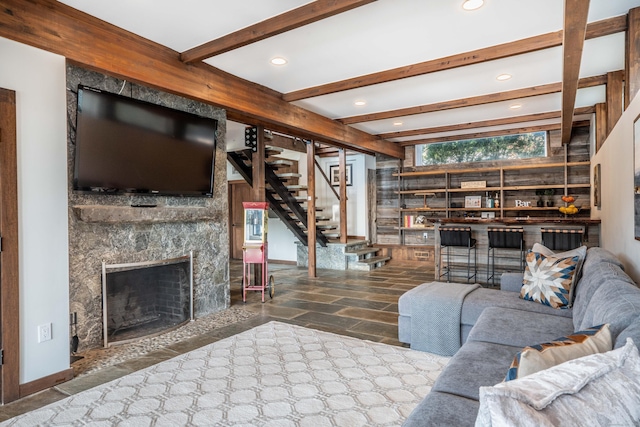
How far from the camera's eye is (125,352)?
327cm

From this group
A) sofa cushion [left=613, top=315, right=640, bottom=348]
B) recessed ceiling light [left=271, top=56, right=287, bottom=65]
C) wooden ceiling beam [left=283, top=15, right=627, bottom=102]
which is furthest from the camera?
recessed ceiling light [left=271, top=56, right=287, bottom=65]

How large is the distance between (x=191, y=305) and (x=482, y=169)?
238 inches

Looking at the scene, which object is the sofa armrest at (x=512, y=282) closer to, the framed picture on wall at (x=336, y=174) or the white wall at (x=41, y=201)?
the white wall at (x=41, y=201)

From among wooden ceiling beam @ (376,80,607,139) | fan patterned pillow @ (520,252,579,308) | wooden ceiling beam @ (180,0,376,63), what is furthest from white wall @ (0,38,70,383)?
wooden ceiling beam @ (376,80,607,139)

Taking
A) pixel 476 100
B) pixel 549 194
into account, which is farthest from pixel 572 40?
pixel 549 194

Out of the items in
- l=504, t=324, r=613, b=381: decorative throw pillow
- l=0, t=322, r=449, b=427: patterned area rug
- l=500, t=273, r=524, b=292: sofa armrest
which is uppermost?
l=504, t=324, r=613, b=381: decorative throw pillow

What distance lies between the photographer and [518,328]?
2348 mm

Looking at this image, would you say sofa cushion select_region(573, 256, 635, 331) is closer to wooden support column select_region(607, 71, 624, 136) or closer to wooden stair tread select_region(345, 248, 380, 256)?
wooden support column select_region(607, 71, 624, 136)

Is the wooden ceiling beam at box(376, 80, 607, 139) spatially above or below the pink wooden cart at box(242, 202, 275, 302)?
above

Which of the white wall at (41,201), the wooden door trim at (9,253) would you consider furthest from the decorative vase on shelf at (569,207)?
the wooden door trim at (9,253)

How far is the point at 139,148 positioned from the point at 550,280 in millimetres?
3627

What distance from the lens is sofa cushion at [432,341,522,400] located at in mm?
1617

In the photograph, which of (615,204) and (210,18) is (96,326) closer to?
(210,18)

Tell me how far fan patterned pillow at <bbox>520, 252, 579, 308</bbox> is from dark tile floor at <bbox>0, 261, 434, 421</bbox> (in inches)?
47.2
